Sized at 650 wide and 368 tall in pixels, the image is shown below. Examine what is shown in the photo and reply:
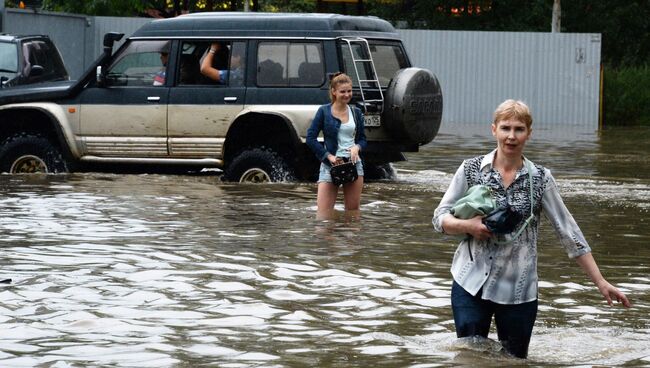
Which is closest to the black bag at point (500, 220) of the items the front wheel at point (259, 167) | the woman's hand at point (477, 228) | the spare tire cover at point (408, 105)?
the woman's hand at point (477, 228)

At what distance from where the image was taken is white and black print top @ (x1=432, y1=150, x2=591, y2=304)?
22.4 feet

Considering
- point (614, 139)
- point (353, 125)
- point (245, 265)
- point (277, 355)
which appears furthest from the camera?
point (614, 139)

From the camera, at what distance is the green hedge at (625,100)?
37.8 metres

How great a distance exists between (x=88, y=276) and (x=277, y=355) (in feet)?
9.37

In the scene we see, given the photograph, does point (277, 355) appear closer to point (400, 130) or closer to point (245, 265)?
point (245, 265)

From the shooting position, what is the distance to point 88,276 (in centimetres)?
992

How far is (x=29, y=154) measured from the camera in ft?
59.6

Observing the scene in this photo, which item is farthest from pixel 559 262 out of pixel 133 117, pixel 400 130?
pixel 133 117

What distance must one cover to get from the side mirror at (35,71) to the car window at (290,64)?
3807 mm

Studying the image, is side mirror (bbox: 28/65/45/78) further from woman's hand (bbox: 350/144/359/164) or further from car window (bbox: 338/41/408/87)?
woman's hand (bbox: 350/144/359/164)

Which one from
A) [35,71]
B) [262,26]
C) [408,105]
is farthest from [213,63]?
[35,71]

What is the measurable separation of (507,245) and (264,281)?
3303mm

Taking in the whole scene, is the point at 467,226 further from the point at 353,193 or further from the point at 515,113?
the point at 353,193

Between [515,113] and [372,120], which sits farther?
[372,120]
